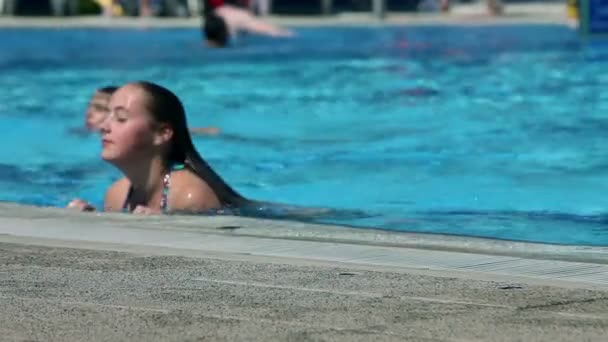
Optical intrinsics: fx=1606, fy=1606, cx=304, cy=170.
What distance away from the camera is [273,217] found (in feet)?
27.3

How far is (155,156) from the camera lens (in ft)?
25.9

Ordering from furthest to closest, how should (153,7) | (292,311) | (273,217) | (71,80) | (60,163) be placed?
1. (153,7)
2. (71,80)
3. (60,163)
4. (273,217)
5. (292,311)

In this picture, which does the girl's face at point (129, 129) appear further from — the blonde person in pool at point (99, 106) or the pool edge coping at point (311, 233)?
the blonde person in pool at point (99, 106)

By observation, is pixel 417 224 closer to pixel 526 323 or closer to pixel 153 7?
pixel 526 323

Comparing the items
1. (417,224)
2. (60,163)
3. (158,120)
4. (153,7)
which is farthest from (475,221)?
(153,7)

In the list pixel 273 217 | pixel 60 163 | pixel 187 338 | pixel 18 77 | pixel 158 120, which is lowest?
pixel 18 77

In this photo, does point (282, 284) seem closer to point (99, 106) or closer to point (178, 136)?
point (178, 136)

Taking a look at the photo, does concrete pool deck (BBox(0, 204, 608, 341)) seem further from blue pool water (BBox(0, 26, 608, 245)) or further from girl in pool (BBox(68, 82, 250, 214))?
blue pool water (BBox(0, 26, 608, 245))

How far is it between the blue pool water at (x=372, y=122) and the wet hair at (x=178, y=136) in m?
0.66

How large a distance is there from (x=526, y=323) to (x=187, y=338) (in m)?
0.96

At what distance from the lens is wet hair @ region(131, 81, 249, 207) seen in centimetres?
782

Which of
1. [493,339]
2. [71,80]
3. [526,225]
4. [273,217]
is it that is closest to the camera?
[493,339]

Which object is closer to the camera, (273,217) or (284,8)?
(273,217)

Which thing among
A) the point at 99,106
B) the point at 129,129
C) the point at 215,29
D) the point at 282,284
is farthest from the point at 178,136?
the point at 215,29
